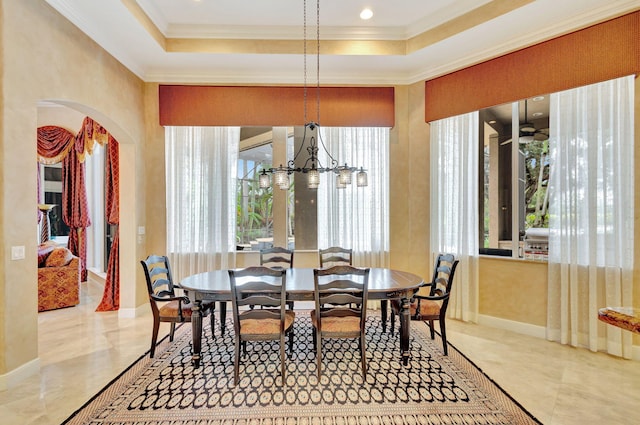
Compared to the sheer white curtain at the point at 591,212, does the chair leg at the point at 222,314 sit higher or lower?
lower

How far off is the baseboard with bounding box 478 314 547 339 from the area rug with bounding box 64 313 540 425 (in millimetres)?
1039

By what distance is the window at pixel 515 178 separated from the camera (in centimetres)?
371

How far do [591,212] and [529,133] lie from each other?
1175 millimetres

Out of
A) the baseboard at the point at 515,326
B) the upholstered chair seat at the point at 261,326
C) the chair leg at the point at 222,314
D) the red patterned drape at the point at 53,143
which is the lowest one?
the baseboard at the point at 515,326

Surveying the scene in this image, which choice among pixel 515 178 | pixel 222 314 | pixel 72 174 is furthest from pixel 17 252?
pixel 515 178

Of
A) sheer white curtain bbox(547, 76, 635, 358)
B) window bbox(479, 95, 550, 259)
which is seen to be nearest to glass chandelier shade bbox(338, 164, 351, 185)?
window bbox(479, 95, 550, 259)

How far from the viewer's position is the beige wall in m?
2.48

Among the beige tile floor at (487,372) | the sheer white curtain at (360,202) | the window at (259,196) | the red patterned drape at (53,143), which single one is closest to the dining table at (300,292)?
the beige tile floor at (487,372)

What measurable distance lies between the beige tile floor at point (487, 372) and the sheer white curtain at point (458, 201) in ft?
1.39

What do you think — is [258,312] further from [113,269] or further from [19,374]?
[113,269]

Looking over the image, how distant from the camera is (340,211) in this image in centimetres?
462

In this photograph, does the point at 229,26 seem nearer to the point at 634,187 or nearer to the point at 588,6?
the point at 588,6

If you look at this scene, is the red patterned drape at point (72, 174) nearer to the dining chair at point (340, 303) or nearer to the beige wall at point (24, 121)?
the beige wall at point (24, 121)

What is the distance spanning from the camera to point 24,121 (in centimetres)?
264
